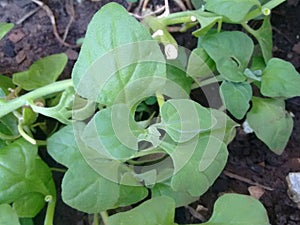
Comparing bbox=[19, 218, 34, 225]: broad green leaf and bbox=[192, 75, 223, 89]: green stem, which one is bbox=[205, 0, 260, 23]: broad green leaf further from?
bbox=[19, 218, 34, 225]: broad green leaf

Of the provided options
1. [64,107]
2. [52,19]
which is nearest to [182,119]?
[64,107]

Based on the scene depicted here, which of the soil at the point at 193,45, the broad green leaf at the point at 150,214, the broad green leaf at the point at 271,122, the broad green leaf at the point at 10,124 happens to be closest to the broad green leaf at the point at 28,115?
the broad green leaf at the point at 10,124

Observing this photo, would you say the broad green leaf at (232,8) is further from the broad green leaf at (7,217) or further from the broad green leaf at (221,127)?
the broad green leaf at (7,217)

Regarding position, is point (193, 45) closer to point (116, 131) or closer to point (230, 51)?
point (230, 51)

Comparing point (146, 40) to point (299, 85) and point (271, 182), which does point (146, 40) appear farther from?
point (271, 182)

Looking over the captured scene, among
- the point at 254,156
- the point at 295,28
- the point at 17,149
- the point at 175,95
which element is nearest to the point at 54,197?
the point at 17,149
